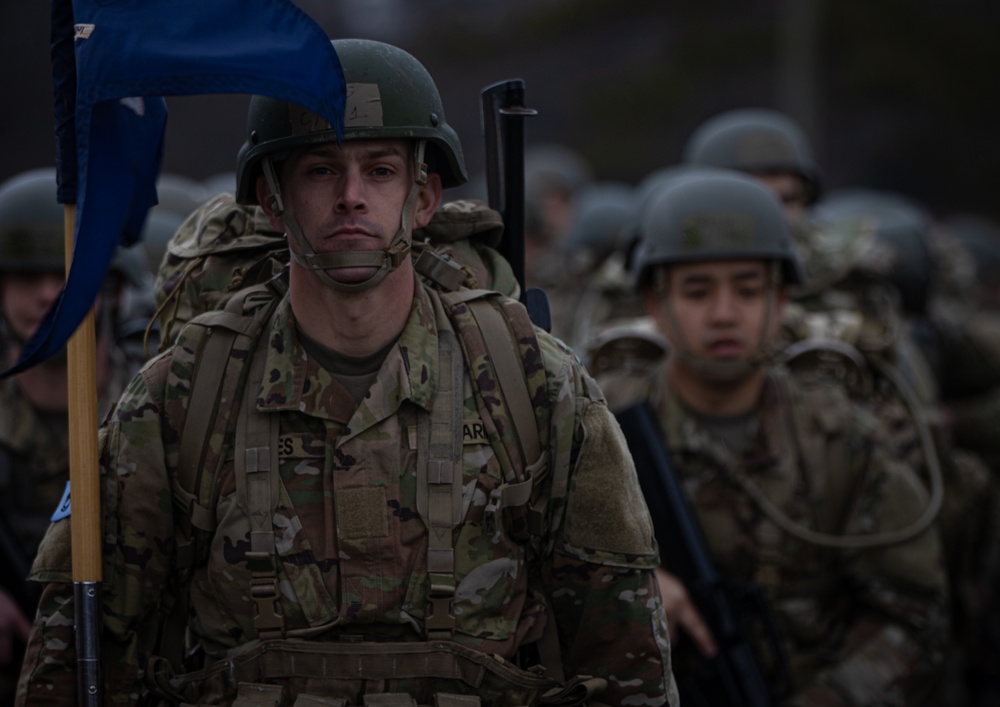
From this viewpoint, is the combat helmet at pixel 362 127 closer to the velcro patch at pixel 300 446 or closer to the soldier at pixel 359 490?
the soldier at pixel 359 490

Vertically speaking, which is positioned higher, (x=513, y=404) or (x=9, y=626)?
(x=513, y=404)

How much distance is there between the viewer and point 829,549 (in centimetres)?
561

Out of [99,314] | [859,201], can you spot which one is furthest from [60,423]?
[859,201]

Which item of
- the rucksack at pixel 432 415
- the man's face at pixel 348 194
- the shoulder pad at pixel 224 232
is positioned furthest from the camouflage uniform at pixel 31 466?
the man's face at pixel 348 194

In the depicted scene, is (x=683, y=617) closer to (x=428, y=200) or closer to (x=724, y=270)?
(x=724, y=270)

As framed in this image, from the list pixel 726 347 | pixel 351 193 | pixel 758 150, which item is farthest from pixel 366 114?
pixel 758 150

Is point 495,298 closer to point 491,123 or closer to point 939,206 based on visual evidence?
point 491,123

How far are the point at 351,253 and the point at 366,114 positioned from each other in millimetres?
350

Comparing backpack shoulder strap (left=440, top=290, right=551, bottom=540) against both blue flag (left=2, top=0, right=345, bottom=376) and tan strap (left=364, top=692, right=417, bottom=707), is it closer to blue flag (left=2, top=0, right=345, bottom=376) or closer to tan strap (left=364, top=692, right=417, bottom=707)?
tan strap (left=364, top=692, right=417, bottom=707)

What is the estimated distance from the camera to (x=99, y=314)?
240 inches

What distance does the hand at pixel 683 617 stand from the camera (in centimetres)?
523

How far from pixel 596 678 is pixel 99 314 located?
317 centimetres

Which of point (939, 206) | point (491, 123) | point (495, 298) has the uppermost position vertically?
point (491, 123)

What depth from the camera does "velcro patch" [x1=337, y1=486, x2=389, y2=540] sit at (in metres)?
3.61
